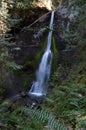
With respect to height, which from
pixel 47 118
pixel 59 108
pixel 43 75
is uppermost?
pixel 47 118

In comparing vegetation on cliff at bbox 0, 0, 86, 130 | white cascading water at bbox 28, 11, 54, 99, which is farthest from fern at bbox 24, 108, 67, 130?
white cascading water at bbox 28, 11, 54, 99

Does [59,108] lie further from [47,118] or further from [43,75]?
[43,75]

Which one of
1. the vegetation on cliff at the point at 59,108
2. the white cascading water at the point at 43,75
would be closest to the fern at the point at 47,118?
the vegetation on cliff at the point at 59,108

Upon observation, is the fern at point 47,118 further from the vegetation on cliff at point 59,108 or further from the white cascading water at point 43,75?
the white cascading water at point 43,75

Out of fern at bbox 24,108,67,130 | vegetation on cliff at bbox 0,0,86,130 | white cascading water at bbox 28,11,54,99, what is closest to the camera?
fern at bbox 24,108,67,130

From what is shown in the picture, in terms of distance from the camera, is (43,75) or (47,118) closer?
(47,118)

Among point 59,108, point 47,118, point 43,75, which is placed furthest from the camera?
point 43,75

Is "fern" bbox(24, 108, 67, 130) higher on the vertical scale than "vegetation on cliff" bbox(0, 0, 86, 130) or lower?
higher

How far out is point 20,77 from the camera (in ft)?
47.6

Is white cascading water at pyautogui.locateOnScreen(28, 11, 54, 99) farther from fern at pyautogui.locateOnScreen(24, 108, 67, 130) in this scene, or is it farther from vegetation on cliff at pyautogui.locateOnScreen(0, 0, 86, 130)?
fern at pyautogui.locateOnScreen(24, 108, 67, 130)

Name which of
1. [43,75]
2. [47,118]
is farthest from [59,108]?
[43,75]

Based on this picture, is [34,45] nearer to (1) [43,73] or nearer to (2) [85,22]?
(1) [43,73]

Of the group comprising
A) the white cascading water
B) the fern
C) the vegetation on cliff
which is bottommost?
the white cascading water

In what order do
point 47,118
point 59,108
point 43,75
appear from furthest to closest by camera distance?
point 43,75
point 59,108
point 47,118
